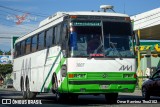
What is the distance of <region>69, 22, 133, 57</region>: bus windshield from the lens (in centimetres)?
1652

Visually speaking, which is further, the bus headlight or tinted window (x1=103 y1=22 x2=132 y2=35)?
tinted window (x1=103 y1=22 x2=132 y2=35)

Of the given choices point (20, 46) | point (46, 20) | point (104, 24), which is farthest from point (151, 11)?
point (104, 24)

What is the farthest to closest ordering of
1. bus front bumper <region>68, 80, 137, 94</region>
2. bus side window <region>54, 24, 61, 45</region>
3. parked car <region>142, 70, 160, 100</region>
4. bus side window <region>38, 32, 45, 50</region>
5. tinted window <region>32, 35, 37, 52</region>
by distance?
tinted window <region>32, 35, 37, 52</region> < parked car <region>142, 70, 160, 100</region> < bus side window <region>38, 32, 45, 50</region> < bus side window <region>54, 24, 61, 45</region> < bus front bumper <region>68, 80, 137, 94</region>

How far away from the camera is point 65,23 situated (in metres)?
17.1

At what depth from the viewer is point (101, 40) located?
1680 cm

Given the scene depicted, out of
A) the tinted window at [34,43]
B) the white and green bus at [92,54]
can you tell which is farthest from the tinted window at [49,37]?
the tinted window at [34,43]

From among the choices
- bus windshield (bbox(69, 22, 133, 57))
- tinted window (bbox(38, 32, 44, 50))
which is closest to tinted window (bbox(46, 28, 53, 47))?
tinted window (bbox(38, 32, 44, 50))

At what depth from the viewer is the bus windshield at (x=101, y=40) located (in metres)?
16.5

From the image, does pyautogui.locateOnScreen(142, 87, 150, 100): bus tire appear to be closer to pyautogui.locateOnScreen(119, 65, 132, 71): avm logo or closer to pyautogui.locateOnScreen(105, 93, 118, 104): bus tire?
pyautogui.locateOnScreen(105, 93, 118, 104): bus tire

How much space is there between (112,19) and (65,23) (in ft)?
6.22

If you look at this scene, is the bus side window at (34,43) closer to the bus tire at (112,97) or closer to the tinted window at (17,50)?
the tinted window at (17,50)

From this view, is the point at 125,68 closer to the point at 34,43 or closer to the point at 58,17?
the point at 58,17

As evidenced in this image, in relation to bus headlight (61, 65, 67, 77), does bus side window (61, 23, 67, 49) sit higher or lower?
higher

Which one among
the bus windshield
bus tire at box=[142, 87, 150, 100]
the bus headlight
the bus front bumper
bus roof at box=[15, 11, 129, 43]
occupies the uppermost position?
bus roof at box=[15, 11, 129, 43]
